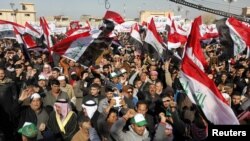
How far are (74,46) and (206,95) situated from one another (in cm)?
431

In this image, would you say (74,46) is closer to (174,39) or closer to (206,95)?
(174,39)

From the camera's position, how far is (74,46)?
317 inches

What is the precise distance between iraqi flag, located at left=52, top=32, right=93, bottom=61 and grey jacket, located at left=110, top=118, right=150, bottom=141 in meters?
3.55

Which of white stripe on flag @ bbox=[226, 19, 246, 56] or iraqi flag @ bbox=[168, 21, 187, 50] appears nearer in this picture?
white stripe on flag @ bbox=[226, 19, 246, 56]

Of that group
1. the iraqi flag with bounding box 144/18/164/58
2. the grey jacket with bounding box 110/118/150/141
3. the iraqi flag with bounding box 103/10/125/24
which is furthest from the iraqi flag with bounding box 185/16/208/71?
the iraqi flag with bounding box 103/10/125/24

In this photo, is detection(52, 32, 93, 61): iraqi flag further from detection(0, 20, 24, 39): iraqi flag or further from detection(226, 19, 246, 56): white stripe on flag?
detection(0, 20, 24, 39): iraqi flag

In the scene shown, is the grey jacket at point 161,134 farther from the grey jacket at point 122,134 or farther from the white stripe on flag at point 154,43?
the white stripe on flag at point 154,43

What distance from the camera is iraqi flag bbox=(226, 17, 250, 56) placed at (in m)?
9.57

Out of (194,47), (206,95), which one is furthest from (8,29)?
(206,95)

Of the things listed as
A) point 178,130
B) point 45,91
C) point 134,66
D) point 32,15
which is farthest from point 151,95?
point 32,15

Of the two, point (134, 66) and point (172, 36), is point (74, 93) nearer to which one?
point (134, 66)

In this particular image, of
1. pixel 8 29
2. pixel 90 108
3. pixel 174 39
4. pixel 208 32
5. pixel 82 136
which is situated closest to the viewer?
pixel 82 136

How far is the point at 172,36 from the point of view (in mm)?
10641

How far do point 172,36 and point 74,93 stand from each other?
4510 millimetres
